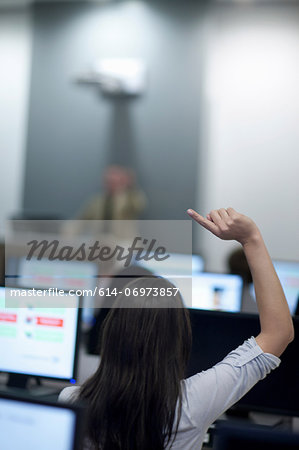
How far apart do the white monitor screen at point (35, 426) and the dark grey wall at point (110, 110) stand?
5701mm

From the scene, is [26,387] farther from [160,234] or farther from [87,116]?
[87,116]

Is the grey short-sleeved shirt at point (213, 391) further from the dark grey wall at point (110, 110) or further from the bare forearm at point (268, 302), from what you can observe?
the dark grey wall at point (110, 110)

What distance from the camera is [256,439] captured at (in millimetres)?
952

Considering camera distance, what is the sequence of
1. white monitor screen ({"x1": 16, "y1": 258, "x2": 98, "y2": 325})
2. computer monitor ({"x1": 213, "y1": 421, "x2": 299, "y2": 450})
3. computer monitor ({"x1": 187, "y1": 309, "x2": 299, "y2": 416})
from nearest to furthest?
computer monitor ({"x1": 213, "y1": 421, "x2": 299, "y2": 450}) → computer monitor ({"x1": 187, "y1": 309, "x2": 299, "y2": 416}) → white monitor screen ({"x1": 16, "y1": 258, "x2": 98, "y2": 325})

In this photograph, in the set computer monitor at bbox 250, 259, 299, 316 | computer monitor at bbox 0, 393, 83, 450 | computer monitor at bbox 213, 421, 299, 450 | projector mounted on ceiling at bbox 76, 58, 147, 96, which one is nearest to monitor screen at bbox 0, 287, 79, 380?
computer monitor at bbox 0, 393, 83, 450

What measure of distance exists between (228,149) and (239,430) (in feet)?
Answer: 19.6

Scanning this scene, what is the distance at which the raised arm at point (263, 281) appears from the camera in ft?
4.87

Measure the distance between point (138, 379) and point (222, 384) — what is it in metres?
0.20

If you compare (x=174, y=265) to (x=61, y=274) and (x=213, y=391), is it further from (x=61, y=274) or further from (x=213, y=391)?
(x=213, y=391)

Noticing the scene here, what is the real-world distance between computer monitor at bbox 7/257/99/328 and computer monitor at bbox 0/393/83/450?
2.15 meters

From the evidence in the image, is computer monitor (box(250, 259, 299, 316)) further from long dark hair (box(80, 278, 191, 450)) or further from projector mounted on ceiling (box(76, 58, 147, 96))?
projector mounted on ceiling (box(76, 58, 147, 96))

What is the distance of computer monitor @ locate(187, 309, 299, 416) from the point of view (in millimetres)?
1980

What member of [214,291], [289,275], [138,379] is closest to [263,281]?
[138,379]

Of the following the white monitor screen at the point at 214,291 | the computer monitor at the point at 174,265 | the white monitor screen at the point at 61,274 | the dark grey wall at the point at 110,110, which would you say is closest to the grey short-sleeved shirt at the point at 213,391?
the white monitor screen at the point at 214,291
